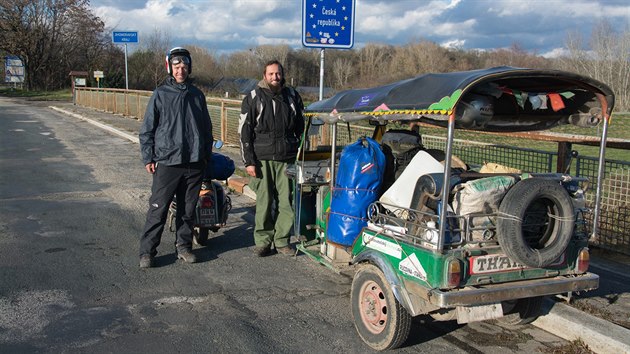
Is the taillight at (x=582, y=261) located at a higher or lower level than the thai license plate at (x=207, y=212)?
higher

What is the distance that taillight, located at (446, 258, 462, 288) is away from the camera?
3453 millimetres

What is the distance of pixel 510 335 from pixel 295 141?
2.95m

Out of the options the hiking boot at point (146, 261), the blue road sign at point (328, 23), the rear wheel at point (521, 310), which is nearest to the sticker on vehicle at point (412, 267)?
the rear wheel at point (521, 310)

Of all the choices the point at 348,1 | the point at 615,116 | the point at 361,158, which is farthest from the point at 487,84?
the point at 615,116

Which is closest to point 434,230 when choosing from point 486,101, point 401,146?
point 486,101

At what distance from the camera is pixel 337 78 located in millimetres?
49312

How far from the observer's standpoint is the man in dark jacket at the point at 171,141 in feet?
18.1

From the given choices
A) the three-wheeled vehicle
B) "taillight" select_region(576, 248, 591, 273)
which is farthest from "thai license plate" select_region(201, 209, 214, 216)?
"taillight" select_region(576, 248, 591, 273)

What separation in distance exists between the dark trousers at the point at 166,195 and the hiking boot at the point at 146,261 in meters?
0.04

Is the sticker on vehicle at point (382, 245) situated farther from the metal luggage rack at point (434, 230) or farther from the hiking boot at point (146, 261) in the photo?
the hiking boot at point (146, 261)

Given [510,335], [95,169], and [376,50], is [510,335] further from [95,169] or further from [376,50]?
[376,50]

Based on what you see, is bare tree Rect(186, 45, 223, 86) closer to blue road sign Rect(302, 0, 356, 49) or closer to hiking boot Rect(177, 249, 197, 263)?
blue road sign Rect(302, 0, 356, 49)

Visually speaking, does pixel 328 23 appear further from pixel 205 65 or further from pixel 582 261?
pixel 205 65

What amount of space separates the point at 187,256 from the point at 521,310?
3313 mm
